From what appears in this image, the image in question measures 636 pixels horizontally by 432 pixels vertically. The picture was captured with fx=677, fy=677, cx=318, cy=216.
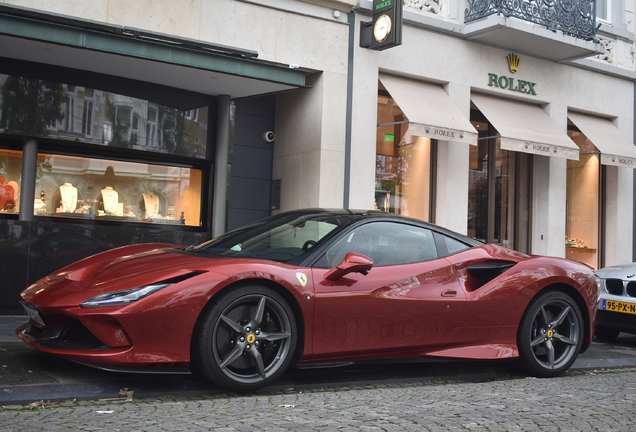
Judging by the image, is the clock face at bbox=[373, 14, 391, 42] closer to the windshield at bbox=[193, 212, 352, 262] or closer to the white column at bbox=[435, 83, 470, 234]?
the white column at bbox=[435, 83, 470, 234]

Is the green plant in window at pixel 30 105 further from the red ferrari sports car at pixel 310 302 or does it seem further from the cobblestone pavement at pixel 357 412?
the cobblestone pavement at pixel 357 412

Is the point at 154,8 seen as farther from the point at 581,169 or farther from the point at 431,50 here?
the point at 581,169

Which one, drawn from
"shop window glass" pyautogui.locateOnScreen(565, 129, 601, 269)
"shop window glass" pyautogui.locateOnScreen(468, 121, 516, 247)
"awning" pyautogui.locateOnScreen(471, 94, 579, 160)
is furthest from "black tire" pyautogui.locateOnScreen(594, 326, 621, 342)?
"shop window glass" pyautogui.locateOnScreen(565, 129, 601, 269)

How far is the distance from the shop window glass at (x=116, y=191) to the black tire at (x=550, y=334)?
618cm

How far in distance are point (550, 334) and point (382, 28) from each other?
6.43 m

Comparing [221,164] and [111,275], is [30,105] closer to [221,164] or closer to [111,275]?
[221,164]

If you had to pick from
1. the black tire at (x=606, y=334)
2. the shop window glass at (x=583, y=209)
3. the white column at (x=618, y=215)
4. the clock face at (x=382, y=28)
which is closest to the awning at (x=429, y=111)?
the clock face at (x=382, y=28)

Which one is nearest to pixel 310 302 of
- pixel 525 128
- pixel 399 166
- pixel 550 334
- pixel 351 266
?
pixel 351 266

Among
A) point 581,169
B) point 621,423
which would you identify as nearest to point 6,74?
point 621,423

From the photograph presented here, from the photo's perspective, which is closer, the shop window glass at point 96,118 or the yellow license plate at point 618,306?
the yellow license plate at point 618,306

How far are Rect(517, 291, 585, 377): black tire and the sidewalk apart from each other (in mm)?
250

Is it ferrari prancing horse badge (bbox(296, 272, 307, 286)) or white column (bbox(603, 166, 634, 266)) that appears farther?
white column (bbox(603, 166, 634, 266))

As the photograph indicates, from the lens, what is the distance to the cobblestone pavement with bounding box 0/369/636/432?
365 centimetres

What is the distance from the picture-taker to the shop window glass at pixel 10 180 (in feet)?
29.3
